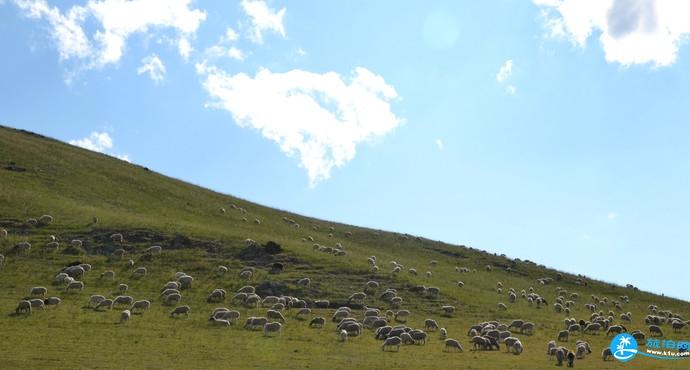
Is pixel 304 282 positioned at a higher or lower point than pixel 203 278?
higher

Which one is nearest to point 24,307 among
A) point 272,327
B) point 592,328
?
point 272,327

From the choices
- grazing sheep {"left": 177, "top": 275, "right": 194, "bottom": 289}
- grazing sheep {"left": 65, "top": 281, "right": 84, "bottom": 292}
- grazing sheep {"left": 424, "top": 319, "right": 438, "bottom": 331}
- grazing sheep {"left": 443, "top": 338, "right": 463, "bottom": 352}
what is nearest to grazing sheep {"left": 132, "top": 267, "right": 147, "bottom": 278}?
grazing sheep {"left": 177, "top": 275, "right": 194, "bottom": 289}

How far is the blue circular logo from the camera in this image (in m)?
34.2

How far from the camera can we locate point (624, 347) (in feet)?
124

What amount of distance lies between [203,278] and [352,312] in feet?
47.7

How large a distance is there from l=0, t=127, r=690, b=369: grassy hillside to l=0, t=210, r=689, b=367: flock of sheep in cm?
66

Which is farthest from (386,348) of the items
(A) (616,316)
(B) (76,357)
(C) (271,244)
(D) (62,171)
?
(D) (62,171)

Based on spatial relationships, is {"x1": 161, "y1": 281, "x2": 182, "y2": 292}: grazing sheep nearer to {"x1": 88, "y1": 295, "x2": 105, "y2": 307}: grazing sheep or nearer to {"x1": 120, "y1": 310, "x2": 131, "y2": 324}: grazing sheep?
{"x1": 88, "y1": 295, "x2": 105, "y2": 307}: grazing sheep

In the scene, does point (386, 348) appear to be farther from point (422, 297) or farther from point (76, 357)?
point (422, 297)

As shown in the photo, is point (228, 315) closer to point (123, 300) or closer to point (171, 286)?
point (123, 300)

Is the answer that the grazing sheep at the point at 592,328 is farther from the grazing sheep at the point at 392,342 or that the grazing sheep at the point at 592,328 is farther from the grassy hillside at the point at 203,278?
the grazing sheep at the point at 392,342

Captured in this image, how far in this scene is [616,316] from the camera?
59344 millimetres

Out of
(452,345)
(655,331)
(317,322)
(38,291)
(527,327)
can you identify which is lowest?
(38,291)

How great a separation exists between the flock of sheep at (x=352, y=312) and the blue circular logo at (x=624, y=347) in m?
0.93
